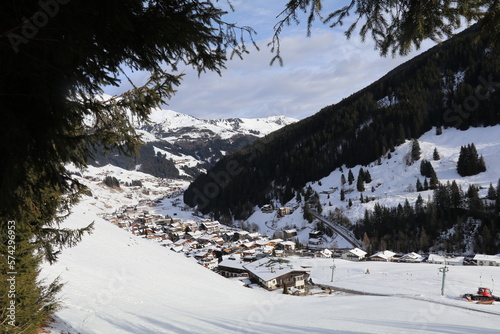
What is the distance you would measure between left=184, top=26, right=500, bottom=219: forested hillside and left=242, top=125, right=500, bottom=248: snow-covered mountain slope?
16.9 feet

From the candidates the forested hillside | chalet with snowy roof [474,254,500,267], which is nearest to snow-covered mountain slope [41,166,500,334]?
chalet with snowy roof [474,254,500,267]

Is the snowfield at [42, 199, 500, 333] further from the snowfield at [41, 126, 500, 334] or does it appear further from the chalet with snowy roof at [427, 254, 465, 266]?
the chalet with snowy roof at [427, 254, 465, 266]

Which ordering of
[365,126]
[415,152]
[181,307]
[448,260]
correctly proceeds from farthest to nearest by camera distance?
[365,126] → [415,152] → [448,260] → [181,307]

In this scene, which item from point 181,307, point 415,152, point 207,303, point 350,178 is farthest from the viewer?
point 350,178

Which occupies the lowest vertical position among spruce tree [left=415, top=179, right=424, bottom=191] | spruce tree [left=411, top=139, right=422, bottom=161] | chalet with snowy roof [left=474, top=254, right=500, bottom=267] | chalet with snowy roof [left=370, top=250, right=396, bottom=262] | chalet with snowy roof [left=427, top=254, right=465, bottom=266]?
chalet with snowy roof [left=370, top=250, right=396, bottom=262]

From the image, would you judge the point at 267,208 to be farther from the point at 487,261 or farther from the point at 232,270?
the point at 487,261

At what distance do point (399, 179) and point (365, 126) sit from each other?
3733cm

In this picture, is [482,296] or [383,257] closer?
[482,296]

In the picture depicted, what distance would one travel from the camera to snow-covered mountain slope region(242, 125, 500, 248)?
246 feet

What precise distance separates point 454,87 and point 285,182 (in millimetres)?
73798

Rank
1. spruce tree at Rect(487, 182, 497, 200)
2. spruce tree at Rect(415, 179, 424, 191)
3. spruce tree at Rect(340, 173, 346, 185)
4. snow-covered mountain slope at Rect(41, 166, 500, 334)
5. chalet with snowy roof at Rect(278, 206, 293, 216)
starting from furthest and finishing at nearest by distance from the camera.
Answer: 1. spruce tree at Rect(340, 173, 346, 185)
2. chalet with snowy roof at Rect(278, 206, 293, 216)
3. spruce tree at Rect(415, 179, 424, 191)
4. spruce tree at Rect(487, 182, 497, 200)
5. snow-covered mountain slope at Rect(41, 166, 500, 334)

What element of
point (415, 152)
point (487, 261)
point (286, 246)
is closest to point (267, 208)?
point (286, 246)

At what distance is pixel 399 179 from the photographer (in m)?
87.4

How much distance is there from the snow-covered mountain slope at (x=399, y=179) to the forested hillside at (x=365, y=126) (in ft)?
16.9
